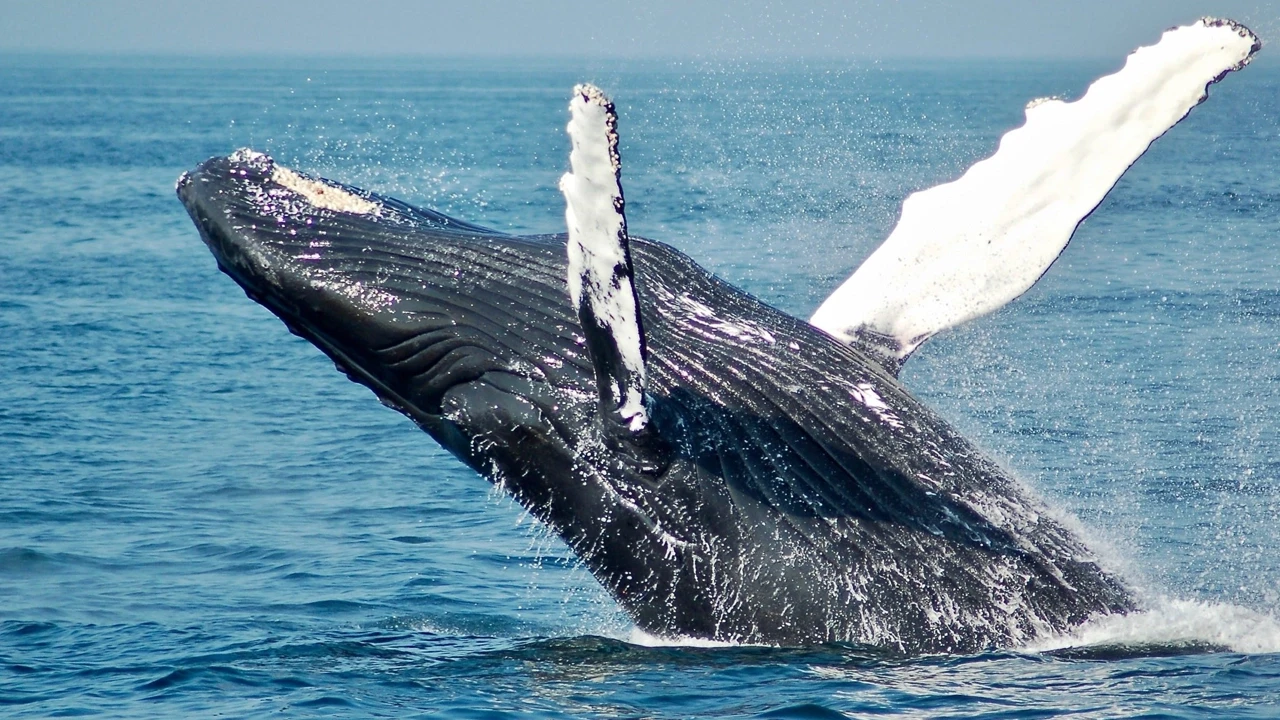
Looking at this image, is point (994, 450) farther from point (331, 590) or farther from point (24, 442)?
point (24, 442)

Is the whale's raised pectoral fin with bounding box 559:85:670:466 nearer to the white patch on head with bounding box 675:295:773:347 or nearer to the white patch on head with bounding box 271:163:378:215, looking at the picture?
the white patch on head with bounding box 675:295:773:347

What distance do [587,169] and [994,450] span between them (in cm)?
749

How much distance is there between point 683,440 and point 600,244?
108 centimetres

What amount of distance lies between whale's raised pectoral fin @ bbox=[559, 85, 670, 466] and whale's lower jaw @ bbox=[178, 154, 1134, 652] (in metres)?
0.58

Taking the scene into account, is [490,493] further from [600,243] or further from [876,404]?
[600,243]

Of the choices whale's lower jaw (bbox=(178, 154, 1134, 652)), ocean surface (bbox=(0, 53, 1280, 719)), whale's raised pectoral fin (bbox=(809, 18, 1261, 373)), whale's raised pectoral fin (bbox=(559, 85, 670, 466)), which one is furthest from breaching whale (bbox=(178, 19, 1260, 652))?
whale's raised pectoral fin (bbox=(809, 18, 1261, 373))

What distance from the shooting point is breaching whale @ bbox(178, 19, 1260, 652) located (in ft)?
21.7

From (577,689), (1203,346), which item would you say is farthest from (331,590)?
(1203,346)

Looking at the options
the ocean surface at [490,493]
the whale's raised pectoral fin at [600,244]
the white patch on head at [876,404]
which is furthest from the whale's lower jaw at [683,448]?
the whale's raised pectoral fin at [600,244]

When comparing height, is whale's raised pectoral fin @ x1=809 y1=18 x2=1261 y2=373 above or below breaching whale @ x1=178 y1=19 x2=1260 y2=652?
above

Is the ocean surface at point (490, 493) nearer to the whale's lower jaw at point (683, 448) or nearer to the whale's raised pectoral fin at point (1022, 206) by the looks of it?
the whale's lower jaw at point (683, 448)

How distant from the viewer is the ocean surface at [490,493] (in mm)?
6922

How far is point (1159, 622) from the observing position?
7.20 meters

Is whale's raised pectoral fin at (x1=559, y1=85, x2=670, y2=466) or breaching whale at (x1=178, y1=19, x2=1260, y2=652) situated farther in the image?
breaching whale at (x1=178, y1=19, x2=1260, y2=652)
